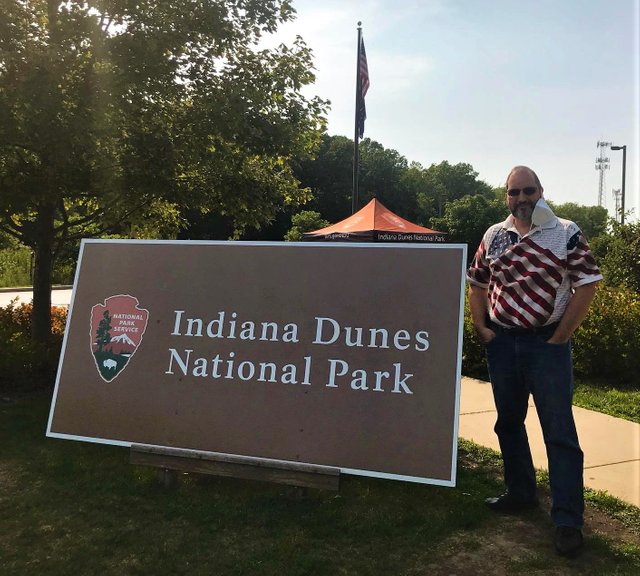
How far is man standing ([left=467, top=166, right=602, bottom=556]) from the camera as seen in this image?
2738mm

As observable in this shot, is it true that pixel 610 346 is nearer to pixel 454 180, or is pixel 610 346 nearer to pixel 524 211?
pixel 524 211

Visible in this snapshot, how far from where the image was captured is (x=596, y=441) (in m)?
4.37

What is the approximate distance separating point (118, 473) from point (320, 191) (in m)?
46.1

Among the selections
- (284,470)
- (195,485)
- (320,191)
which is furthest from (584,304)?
(320,191)

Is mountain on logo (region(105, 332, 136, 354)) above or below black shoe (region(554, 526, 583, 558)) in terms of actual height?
above

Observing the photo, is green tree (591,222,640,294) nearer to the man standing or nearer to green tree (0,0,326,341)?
green tree (0,0,326,341)

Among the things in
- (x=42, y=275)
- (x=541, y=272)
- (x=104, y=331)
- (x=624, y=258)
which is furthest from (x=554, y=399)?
(x=624, y=258)

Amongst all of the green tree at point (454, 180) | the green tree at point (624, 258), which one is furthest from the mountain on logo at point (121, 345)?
the green tree at point (454, 180)

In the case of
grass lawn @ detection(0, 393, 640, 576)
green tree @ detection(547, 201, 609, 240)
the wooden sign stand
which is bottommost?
grass lawn @ detection(0, 393, 640, 576)

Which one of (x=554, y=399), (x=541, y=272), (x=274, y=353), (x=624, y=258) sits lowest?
(x=554, y=399)

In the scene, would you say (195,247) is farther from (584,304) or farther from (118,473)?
(584,304)

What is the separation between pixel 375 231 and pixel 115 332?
9.65 metres

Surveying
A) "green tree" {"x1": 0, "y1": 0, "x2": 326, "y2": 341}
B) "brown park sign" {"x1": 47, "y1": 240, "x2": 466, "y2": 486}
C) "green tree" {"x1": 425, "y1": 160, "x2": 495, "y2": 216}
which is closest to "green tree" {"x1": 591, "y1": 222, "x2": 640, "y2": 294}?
"green tree" {"x1": 0, "y1": 0, "x2": 326, "y2": 341}

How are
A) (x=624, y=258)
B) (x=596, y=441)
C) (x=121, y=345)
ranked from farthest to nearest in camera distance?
1. (x=624, y=258)
2. (x=596, y=441)
3. (x=121, y=345)
